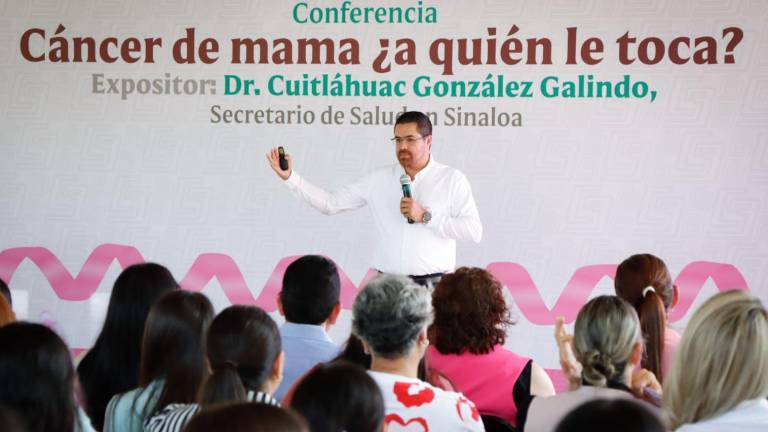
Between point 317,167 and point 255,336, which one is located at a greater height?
point 317,167

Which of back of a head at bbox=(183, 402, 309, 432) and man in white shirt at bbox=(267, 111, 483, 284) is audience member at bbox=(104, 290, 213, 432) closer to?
back of a head at bbox=(183, 402, 309, 432)

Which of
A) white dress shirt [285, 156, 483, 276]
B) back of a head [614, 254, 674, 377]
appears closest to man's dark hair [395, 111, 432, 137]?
white dress shirt [285, 156, 483, 276]

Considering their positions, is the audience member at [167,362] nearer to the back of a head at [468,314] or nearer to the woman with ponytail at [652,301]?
the back of a head at [468,314]

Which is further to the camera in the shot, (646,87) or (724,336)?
(646,87)

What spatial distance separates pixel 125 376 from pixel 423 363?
2.78ft

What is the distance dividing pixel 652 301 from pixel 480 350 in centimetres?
75

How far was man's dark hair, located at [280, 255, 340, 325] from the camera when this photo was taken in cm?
332

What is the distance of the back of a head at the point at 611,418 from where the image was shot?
124cm

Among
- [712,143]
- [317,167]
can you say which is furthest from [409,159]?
[712,143]

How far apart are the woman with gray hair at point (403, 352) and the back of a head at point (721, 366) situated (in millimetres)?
516

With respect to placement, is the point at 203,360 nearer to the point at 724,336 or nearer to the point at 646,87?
the point at 724,336

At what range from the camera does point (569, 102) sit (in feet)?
19.0

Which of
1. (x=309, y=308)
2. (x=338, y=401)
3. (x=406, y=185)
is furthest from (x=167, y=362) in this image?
(x=406, y=185)

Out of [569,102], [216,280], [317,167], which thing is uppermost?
[569,102]
